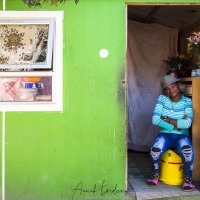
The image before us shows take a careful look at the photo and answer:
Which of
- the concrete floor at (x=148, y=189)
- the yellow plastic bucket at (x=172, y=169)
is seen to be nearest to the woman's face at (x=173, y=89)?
the yellow plastic bucket at (x=172, y=169)

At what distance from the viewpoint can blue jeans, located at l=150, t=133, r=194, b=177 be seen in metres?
4.23

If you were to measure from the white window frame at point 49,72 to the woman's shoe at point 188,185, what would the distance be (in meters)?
1.90

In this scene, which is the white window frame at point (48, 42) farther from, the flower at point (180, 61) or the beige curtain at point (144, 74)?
the flower at point (180, 61)

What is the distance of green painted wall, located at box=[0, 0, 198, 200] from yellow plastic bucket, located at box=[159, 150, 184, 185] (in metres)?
0.73

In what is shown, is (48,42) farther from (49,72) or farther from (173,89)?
(173,89)

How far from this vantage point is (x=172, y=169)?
4438 mm

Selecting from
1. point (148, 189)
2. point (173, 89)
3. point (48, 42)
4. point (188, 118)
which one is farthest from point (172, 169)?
point (48, 42)

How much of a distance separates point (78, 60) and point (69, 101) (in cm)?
53

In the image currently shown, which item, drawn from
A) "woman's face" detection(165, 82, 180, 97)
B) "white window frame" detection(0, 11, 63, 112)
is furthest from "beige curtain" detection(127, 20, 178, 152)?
"white window frame" detection(0, 11, 63, 112)

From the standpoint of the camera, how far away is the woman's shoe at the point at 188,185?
4172mm

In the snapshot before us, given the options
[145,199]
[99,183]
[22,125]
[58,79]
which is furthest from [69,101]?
[145,199]

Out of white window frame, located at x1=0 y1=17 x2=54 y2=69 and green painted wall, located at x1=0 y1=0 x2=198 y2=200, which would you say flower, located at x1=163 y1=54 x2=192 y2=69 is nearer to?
green painted wall, located at x1=0 y1=0 x2=198 y2=200

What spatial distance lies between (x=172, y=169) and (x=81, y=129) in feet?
4.69

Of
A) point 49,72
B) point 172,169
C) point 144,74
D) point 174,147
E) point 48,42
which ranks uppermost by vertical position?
point 48,42
